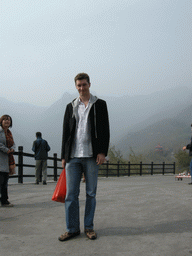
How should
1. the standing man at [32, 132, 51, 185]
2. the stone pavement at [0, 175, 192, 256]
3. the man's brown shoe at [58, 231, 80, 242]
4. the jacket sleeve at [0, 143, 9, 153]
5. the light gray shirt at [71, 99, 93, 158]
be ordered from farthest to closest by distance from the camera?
the standing man at [32, 132, 51, 185] < the jacket sleeve at [0, 143, 9, 153] < the light gray shirt at [71, 99, 93, 158] < the man's brown shoe at [58, 231, 80, 242] < the stone pavement at [0, 175, 192, 256]

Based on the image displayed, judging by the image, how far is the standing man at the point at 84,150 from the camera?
2.88 meters

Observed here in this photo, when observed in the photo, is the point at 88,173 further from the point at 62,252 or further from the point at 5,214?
the point at 5,214

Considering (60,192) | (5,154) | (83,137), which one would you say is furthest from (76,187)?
(5,154)

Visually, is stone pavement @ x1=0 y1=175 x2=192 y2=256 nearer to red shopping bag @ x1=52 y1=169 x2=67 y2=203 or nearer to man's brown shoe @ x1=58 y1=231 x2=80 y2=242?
man's brown shoe @ x1=58 y1=231 x2=80 y2=242

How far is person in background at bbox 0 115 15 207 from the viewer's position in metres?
4.66

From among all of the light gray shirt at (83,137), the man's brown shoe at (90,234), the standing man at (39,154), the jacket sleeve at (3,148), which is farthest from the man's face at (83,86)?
the standing man at (39,154)

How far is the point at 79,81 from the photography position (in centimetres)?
298

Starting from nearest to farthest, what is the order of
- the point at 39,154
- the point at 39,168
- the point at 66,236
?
the point at 66,236 < the point at 39,154 < the point at 39,168

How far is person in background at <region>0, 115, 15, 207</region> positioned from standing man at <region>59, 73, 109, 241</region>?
2045 millimetres

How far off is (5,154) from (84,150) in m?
2.35

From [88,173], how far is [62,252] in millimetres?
803

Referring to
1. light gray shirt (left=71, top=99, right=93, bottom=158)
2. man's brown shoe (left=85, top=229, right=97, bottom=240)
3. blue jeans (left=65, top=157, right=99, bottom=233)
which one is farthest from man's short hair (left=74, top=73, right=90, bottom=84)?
man's brown shoe (left=85, top=229, right=97, bottom=240)

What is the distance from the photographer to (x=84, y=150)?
288cm

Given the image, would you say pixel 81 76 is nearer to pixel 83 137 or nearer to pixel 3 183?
pixel 83 137
